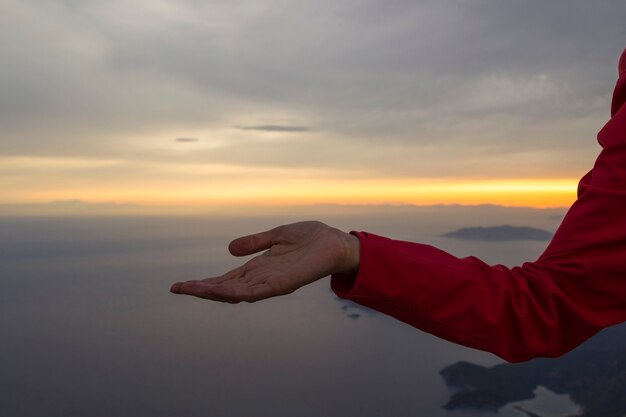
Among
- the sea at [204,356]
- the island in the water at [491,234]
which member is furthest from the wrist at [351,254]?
the island in the water at [491,234]

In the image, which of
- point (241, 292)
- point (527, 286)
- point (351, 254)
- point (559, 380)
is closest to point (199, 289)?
point (241, 292)

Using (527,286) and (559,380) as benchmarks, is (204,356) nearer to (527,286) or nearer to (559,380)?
(559,380)

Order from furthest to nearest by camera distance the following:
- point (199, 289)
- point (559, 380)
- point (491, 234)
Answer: point (491, 234) < point (559, 380) < point (199, 289)

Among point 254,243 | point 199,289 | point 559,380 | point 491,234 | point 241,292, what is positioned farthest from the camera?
point 491,234

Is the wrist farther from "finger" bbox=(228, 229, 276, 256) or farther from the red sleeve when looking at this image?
"finger" bbox=(228, 229, 276, 256)

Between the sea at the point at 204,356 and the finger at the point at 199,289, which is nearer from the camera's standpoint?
the finger at the point at 199,289

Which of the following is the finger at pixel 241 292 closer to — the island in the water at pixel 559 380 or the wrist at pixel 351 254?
the wrist at pixel 351 254
